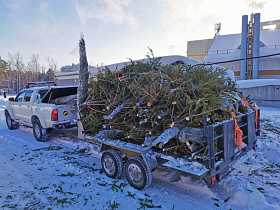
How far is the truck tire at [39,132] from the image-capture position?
7027 millimetres

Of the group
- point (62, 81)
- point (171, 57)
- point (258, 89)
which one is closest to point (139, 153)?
point (171, 57)

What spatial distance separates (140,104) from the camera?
172 inches

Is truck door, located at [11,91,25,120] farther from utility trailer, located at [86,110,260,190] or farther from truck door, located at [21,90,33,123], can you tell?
utility trailer, located at [86,110,260,190]

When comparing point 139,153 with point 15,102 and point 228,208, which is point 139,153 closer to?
point 228,208

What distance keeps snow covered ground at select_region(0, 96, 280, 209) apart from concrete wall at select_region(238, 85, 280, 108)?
506 inches

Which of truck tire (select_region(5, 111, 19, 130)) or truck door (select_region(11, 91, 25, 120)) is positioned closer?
truck door (select_region(11, 91, 25, 120))

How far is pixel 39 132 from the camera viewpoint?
23.6 feet

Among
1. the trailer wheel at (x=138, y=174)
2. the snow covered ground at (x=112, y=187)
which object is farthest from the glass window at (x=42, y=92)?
the trailer wheel at (x=138, y=174)

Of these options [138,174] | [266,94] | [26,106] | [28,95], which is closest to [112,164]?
[138,174]

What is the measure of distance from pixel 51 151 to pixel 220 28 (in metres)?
38.8

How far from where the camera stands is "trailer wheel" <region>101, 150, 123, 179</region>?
4.11m

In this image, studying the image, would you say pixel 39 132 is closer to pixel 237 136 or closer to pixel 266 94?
pixel 237 136

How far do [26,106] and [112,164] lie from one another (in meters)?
5.31

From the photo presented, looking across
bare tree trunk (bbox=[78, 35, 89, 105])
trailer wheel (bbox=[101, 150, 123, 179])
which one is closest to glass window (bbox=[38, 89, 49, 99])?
bare tree trunk (bbox=[78, 35, 89, 105])
